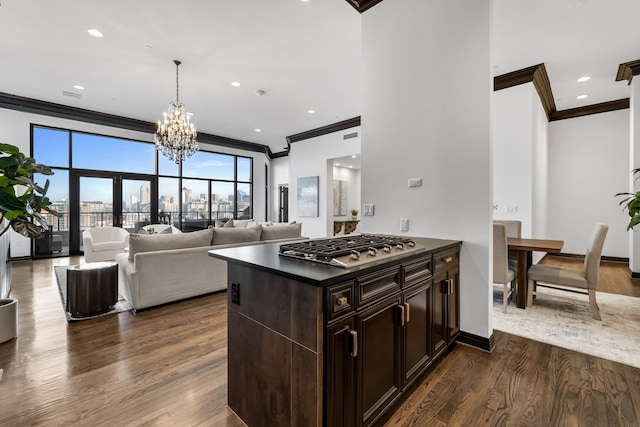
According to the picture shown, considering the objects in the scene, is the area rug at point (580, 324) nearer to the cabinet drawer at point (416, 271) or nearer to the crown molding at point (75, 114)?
the cabinet drawer at point (416, 271)

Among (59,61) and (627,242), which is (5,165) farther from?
(627,242)

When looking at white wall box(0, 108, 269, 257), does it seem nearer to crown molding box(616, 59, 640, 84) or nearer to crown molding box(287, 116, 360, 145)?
crown molding box(287, 116, 360, 145)

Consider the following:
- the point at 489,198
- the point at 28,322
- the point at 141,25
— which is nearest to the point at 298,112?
the point at 141,25

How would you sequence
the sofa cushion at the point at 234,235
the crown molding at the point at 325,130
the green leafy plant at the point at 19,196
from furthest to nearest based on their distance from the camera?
the crown molding at the point at 325,130, the sofa cushion at the point at 234,235, the green leafy plant at the point at 19,196

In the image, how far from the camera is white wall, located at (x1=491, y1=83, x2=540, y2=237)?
442 centimetres

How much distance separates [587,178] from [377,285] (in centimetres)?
733

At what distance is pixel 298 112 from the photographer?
6.70 metres

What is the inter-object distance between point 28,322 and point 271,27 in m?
4.23

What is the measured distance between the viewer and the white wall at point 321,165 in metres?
7.55

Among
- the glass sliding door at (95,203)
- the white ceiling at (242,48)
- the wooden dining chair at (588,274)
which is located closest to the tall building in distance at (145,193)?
the glass sliding door at (95,203)

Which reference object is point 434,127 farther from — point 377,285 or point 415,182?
point 377,285

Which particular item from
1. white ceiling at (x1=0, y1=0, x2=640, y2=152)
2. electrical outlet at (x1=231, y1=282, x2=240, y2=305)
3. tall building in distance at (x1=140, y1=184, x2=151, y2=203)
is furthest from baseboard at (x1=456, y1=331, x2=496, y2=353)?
tall building in distance at (x1=140, y1=184, x2=151, y2=203)

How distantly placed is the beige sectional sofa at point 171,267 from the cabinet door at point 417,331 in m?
2.84

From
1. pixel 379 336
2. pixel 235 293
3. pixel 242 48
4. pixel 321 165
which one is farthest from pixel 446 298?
pixel 321 165
